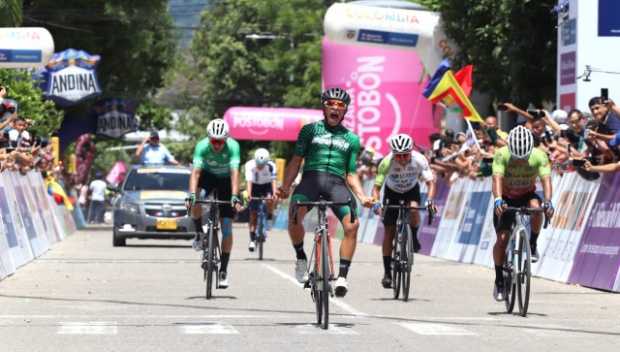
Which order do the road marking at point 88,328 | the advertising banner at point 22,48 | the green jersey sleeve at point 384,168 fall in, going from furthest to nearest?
the advertising banner at point 22,48 < the green jersey sleeve at point 384,168 < the road marking at point 88,328

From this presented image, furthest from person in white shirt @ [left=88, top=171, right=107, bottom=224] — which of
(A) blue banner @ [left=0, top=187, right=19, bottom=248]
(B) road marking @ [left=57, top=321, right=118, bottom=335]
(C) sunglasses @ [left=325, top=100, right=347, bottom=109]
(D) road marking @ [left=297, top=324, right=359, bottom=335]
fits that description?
(D) road marking @ [left=297, top=324, right=359, bottom=335]

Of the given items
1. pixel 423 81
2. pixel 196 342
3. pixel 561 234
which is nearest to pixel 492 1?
pixel 423 81

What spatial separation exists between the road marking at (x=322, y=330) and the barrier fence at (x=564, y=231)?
1.33 meters

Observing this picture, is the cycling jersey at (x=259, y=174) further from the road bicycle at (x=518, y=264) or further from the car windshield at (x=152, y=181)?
the road bicycle at (x=518, y=264)

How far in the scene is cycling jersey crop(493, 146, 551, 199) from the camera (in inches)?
627

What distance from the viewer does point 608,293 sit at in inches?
736

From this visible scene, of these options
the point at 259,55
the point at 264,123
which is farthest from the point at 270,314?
the point at 259,55

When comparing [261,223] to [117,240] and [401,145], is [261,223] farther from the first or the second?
[401,145]

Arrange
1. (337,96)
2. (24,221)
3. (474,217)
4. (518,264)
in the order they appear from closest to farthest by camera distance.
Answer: (337,96) < (518,264) < (24,221) < (474,217)

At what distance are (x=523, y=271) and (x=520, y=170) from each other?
1.07 meters

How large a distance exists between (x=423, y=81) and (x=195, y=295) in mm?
26897

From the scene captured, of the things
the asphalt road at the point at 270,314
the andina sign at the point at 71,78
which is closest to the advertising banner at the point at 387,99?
the andina sign at the point at 71,78

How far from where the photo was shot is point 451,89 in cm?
3081

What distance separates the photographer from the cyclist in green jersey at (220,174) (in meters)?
18.0
